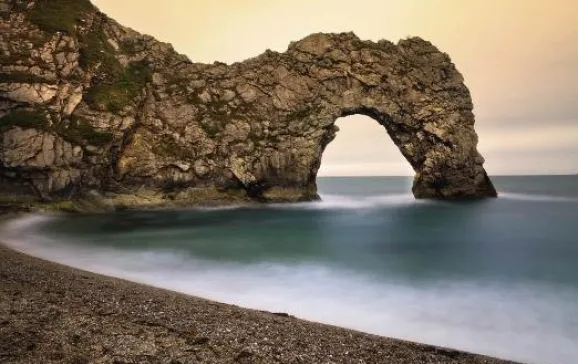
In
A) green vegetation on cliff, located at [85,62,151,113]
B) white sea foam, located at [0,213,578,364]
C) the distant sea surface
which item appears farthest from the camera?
green vegetation on cliff, located at [85,62,151,113]

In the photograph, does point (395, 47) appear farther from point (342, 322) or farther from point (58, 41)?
point (342, 322)

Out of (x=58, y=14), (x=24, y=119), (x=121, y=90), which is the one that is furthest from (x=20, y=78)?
(x=58, y=14)

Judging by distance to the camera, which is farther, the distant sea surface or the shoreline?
the distant sea surface

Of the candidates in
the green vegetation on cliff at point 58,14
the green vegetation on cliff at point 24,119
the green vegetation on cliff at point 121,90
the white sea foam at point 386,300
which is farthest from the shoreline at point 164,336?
the green vegetation on cliff at point 58,14

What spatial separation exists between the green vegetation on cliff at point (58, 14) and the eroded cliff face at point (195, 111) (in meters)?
0.22

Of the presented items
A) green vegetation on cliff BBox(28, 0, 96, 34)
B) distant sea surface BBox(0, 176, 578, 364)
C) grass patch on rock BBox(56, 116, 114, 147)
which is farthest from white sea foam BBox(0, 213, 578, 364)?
green vegetation on cliff BBox(28, 0, 96, 34)

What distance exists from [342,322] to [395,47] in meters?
66.8

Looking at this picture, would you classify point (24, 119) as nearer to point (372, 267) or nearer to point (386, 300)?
point (372, 267)

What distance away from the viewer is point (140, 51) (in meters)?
65.6

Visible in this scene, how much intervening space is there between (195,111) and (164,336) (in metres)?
56.4

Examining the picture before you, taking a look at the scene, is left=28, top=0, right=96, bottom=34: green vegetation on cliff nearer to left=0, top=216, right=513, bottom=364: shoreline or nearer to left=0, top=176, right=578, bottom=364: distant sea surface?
left=0, top=176, right=578, bottom=364: distant sea surface

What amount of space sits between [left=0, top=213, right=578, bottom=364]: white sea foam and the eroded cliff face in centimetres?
2942

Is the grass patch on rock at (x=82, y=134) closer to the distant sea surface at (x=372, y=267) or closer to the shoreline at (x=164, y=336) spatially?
the distant sea surface at (x=372, y=267)

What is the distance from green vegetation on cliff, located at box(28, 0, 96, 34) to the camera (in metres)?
56.2
